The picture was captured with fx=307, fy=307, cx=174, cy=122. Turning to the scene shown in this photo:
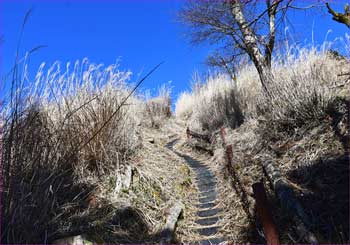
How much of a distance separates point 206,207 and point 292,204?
1619mm

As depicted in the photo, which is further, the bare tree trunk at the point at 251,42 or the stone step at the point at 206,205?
the bare tree trunk at the point at 251,42

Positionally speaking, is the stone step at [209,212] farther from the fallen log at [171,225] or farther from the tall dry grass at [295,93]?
the tall dry grass at [295,93]

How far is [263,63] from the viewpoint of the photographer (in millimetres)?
6809

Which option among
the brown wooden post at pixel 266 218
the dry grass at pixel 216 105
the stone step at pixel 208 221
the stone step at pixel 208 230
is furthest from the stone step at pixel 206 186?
the dry grass at pixel 216 105

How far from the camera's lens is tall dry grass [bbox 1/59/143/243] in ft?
7.50

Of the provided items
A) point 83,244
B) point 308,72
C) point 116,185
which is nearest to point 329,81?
point 308,72

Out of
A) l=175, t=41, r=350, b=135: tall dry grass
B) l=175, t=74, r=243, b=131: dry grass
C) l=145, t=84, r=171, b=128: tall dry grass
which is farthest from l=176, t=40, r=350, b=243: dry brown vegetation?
l=145, t=84, r=171, b=128: tall dry grass

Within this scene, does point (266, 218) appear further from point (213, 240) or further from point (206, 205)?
point (206, 205)

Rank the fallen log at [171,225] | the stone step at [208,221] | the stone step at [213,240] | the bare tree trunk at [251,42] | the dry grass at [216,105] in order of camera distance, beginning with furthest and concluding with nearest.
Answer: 1. the dry grass at [216,105]
2. the bare tree trunk at [251,42]
3. the stone step at [208,221]
4. the stone step at [213,240]
5. the fallen log at [171,225]

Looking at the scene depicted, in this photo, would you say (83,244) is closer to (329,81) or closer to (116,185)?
(116,185)

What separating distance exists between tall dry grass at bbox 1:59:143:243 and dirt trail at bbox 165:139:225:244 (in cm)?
121

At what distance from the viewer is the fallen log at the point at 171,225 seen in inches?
118

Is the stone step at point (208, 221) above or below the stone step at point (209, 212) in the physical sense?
below

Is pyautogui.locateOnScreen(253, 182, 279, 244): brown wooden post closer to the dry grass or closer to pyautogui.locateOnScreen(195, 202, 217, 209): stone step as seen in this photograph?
pyautogui.locateOnScreen(195, 202, 217, 209): stone step
